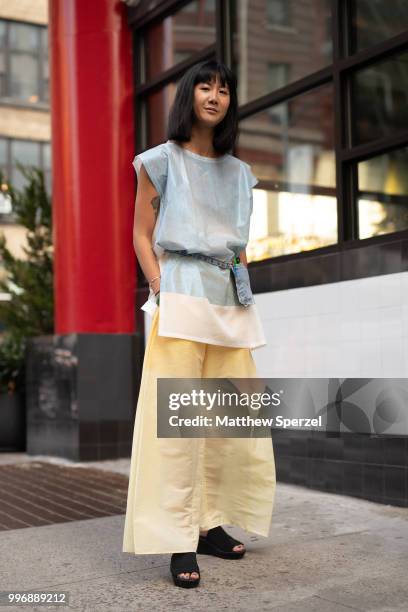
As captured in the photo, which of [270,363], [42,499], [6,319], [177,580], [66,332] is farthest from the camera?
[6,319]

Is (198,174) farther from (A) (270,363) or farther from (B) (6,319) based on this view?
(B) (6,319)

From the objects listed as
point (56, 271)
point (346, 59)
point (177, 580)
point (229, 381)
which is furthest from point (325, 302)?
point (56, 271)

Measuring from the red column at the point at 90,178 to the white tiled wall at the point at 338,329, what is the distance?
2.04 m

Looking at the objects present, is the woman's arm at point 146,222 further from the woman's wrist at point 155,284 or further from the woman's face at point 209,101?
the woman's face at point 209,101

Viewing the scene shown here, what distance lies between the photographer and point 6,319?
9.12m

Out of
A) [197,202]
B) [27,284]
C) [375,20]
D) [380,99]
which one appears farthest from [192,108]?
[27,284]

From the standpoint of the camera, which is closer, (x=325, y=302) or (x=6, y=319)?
(x=325, y=302)

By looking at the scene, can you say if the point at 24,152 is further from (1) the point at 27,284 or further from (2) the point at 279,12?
(2) the point at 279,12

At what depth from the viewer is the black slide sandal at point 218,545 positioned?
12.3 feet

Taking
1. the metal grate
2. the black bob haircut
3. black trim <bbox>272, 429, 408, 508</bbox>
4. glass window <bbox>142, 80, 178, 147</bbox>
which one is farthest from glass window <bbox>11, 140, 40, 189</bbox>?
the black bob haircut

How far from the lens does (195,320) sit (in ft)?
11.6

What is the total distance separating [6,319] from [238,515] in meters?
5.88

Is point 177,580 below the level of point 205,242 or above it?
below

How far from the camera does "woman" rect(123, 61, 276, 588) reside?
136 inches
